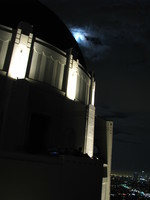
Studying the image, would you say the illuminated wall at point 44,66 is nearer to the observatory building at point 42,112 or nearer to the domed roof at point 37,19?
the observatory building at point 42,112

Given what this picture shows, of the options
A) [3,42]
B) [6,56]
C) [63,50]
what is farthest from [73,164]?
[63,50]

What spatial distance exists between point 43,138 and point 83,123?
3390 millimetres

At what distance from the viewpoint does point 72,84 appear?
15273mm

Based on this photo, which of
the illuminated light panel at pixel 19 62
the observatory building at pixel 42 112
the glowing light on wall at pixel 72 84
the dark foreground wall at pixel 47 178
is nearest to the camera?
the dark foreground wall at pixel 47 178

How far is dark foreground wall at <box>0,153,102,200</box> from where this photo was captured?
24.0 ft

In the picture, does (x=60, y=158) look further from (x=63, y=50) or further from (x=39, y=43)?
(x=63, y=50)

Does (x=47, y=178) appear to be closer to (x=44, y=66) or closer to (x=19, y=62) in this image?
(x=19, y=62)

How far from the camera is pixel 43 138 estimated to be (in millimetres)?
13227

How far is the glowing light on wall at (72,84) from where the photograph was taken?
593 inches

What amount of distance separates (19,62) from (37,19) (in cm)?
493

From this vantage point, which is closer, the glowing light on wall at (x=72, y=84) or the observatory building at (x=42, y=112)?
the observatory building at (x=42, y=112)

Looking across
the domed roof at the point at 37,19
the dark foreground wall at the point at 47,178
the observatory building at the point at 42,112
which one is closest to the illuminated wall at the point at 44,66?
the observatory building at the point at 42,112

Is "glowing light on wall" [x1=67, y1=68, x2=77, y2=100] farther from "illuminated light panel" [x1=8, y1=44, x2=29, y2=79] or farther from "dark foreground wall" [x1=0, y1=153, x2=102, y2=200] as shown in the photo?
"dark foreground wall" [x1=0, y1=153, x2=102, y2=200]

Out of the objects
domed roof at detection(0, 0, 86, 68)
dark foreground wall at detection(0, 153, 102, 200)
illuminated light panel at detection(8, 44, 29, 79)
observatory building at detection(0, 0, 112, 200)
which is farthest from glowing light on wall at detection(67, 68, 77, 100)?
dark foreground wall at detection(0, 153, 102, 200)
